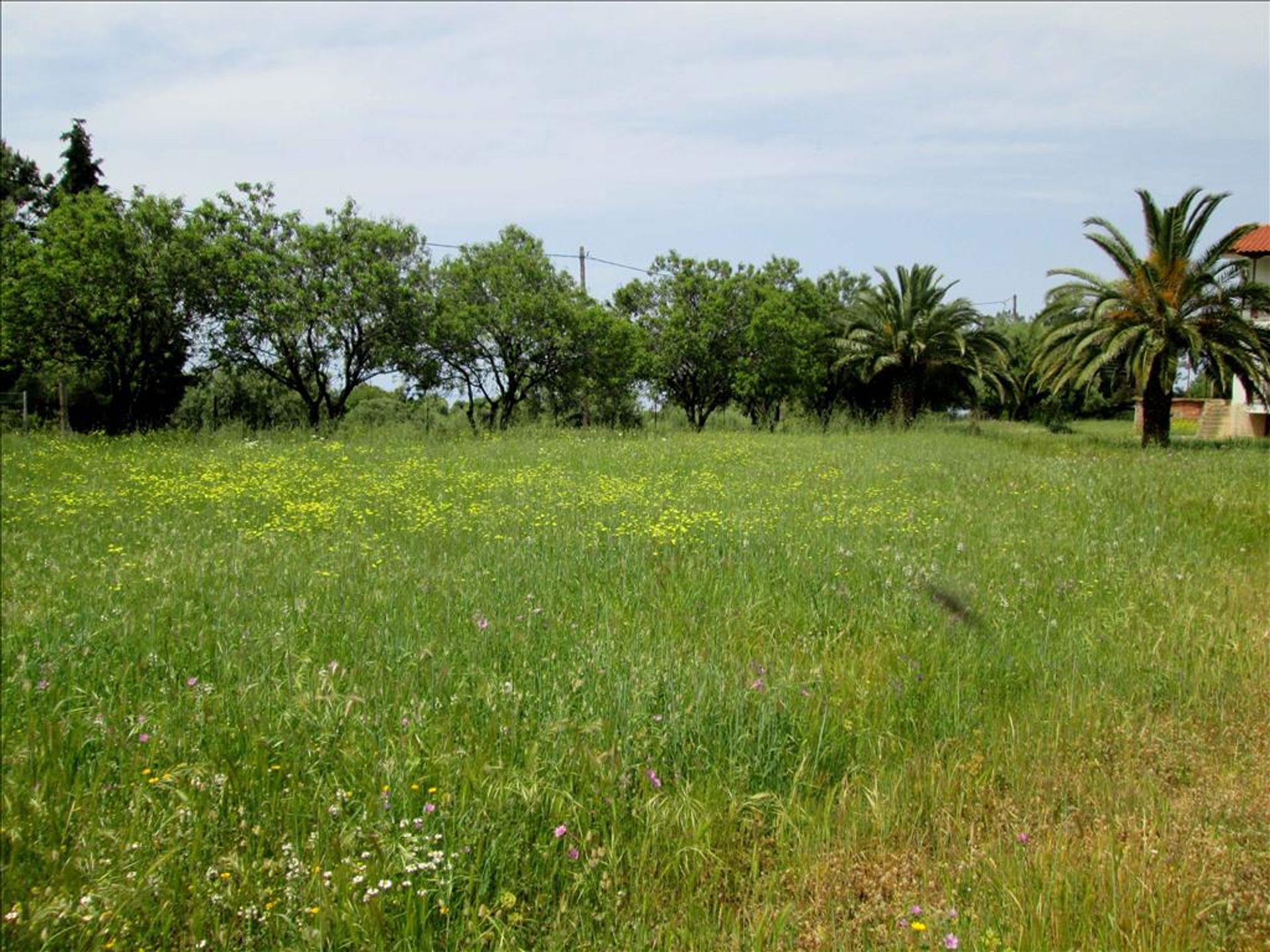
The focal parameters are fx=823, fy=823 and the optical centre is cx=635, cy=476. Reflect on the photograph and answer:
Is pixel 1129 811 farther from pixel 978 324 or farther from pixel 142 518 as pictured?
pixel 978 324

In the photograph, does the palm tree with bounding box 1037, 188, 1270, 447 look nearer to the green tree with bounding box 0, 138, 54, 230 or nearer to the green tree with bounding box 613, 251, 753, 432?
the green tree with bounding box 613, 251, 753, 432

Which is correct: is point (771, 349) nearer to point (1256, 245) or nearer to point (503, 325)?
point (503, 325)

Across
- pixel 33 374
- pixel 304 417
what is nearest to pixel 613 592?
pixel 33 374

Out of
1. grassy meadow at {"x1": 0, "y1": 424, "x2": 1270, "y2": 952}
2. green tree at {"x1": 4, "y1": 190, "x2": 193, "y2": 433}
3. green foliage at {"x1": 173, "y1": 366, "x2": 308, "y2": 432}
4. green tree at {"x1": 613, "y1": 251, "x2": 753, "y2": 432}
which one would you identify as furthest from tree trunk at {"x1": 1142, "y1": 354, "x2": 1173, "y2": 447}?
green tree at {"x1": 4, "y1": 190, "x2": 193, "y2": 433}

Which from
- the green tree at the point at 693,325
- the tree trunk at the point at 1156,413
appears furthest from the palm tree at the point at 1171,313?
the green tree at the point at 693,325

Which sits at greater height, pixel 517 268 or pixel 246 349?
pixel 517 268

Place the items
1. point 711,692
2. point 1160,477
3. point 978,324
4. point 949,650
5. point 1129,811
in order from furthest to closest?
1. point 978,324
2. point 1160,477
3. point 949,650
4. point 711,692
5. point 1129,811

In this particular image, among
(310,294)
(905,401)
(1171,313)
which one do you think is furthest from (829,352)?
(310,294)

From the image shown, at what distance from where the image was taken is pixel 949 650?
457 centimetres

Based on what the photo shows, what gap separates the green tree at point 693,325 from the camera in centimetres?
2911

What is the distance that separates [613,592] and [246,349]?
17.7 m

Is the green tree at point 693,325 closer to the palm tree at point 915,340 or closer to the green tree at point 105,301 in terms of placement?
the palm tree at point 915,340

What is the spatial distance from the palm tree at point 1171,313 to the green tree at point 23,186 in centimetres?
2909

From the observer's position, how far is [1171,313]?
64.2ft
